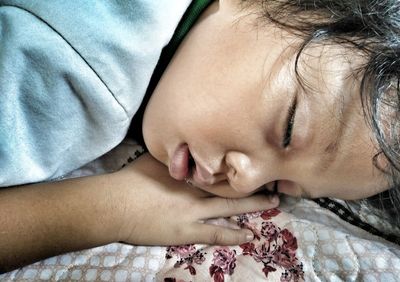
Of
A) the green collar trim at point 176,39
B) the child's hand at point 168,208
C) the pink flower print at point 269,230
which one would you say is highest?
the green collar trim at point 176,39

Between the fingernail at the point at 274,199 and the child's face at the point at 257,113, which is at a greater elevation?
the child's face at the point at 257,113

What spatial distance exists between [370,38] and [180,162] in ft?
1.11

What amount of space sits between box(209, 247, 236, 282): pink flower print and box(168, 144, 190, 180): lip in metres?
0.14

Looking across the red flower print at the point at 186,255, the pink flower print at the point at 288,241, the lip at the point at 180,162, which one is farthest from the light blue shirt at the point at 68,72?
the pink flower print at the point at 288,241

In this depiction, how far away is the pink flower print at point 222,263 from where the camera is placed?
75 centimetres

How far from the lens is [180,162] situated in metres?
0.76

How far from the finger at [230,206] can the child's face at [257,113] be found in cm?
6

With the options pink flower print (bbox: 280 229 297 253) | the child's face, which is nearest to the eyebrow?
the child's face

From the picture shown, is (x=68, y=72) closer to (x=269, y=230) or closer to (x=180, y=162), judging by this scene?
(x=180, y=162)

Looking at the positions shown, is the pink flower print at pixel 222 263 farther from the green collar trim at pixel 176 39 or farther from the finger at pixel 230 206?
the green collar trim at pixel 176 39

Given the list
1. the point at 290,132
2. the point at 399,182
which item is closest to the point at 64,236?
the point at 290,132

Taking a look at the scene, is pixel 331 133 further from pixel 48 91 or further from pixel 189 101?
pixel 48 91

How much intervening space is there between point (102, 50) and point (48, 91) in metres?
0.10

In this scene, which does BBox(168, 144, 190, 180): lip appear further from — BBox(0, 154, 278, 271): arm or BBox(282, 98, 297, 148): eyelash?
BBox(282, 98, 297, 148): eyelash
